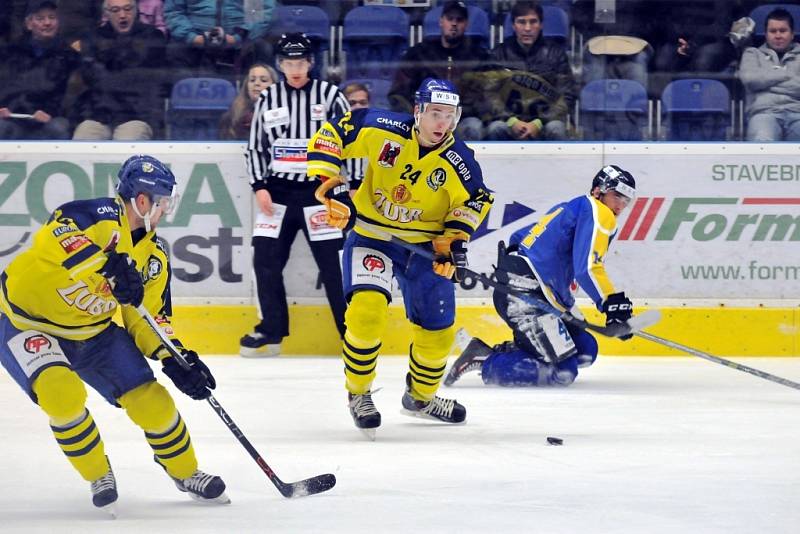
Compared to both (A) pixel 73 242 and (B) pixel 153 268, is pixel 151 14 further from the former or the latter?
(A) pixel 73 242

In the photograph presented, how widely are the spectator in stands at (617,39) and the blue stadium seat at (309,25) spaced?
49.2 inches

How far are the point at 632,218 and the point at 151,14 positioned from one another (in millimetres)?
2605

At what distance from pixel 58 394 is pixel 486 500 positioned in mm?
1094

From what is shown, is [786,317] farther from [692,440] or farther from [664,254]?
[692,440]

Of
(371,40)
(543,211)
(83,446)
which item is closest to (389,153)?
(83,446)

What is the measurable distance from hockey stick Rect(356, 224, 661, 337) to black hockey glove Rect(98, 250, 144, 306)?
149cm


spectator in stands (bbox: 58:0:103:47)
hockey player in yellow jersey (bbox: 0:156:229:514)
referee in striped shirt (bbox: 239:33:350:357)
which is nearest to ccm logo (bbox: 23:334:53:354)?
hockey player in yellow jersey (bbox: 0:156:229:514)

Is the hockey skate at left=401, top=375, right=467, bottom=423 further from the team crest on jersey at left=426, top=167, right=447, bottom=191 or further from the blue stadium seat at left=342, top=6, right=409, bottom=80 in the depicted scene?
→ the blue stadium seat at left=342, top=6, right=409, bottom=80

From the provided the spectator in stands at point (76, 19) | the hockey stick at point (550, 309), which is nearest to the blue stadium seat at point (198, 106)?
the spectator in stands at point (76, 19)

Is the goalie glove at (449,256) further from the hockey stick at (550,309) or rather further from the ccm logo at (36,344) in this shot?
the ccm logo at (36,344)

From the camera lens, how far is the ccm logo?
11.0 feet

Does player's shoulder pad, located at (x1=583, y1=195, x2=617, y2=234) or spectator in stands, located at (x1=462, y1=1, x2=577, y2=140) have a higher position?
spectator in stands, located at (x1=462, y1=1, x2=577, y2=140)

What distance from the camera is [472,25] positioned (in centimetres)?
683

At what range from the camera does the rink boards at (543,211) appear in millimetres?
6668
